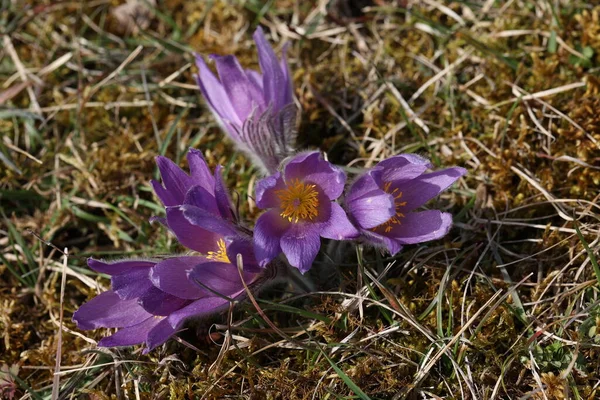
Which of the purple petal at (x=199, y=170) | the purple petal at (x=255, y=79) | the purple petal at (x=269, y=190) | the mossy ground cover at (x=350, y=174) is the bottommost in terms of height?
the mossy ground cover at (x=350, y=174)

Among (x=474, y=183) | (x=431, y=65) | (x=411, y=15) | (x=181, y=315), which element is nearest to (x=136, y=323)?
(x=181, y=315)

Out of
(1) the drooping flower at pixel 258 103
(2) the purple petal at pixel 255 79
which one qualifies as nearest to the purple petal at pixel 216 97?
(1) the drooping flower at pixel 258 103

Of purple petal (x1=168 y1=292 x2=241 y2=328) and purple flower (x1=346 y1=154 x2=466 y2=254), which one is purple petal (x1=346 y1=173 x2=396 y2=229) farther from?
purple petal (x1=168 y1=292 x2=241 y2=328)

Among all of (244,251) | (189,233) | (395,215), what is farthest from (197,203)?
(395,215)

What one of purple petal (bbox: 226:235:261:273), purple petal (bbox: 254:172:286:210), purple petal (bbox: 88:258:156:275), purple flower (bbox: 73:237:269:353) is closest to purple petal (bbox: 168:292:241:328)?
purple flower (bbox: 73:237:269:353)

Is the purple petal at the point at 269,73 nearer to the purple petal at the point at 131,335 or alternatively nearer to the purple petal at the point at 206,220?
the purple petal at the point at 206,220

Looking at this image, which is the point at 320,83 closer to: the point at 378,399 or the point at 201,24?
the point at 201,24

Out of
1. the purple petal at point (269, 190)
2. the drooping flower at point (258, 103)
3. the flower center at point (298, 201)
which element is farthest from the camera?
the drooping flower at point (258, 103)
